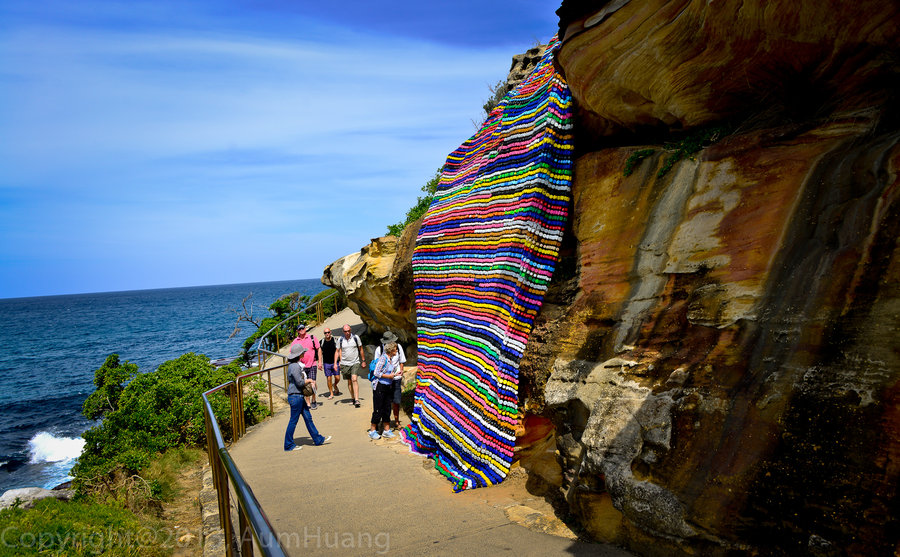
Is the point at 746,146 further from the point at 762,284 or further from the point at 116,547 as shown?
the point at 116,547

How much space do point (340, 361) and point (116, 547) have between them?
17.7ft

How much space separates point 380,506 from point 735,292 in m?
3.83

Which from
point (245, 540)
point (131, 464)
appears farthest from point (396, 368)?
point (245, 540)

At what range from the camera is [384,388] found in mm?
7773

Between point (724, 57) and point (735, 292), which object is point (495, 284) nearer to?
point (735, 292)

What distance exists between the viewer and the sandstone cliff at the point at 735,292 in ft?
10.2

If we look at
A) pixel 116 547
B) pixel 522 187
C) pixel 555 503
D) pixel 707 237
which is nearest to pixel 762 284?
pixel 707 237

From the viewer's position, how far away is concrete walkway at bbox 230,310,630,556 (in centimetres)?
450

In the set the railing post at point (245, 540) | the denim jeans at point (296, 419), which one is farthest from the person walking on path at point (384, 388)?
the railing post at point (245, 540)

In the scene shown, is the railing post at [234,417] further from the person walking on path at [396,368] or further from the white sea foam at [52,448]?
the white sea foam at [52,448]

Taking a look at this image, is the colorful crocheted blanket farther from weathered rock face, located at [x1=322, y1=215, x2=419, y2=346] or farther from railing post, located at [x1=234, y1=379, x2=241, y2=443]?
railing post, located at [x1=234, y1=379, x2=241, y2=443]

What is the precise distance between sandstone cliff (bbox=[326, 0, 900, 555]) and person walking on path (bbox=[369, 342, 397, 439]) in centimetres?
261

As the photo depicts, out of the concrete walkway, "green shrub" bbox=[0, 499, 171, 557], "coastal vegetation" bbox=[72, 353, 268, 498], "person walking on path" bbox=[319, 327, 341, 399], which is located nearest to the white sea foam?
"coastal vegetation" bbox=[72, 353, 268, 498]

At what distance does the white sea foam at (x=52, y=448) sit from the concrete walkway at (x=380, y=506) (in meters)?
12.0
